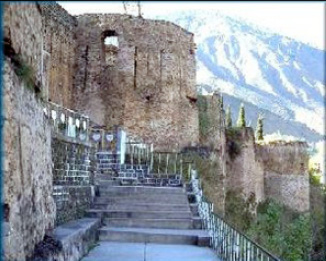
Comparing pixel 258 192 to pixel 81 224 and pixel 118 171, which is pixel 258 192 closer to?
pixel 118 171

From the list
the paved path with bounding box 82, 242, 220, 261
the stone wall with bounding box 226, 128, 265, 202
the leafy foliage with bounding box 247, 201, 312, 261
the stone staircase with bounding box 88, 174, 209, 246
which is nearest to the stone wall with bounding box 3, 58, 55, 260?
the paved path with bounding box 82, 242, 220, 261

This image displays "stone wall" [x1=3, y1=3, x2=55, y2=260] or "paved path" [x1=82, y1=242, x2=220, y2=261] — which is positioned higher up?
"stone wall" [x1=3, y1=3, x2=55, y2=260]

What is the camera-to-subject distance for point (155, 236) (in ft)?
38.3

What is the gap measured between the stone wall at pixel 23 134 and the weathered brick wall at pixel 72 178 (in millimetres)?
2185

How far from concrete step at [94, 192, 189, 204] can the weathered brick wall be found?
0.38m

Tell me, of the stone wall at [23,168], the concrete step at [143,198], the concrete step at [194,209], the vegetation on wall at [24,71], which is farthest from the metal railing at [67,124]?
the vegetation on wall at [24,71]

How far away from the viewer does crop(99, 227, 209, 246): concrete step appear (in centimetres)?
1144

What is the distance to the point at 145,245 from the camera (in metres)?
11.2

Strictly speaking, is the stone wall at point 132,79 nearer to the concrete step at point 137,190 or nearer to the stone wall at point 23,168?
the concrete step at point 137,190

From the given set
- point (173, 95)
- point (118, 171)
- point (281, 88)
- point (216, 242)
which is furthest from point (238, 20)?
Answer: point (216, 242)

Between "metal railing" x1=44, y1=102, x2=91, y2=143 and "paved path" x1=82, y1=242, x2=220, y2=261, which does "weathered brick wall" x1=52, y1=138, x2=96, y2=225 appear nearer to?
"metal railing" x1=44, y1=102, x2=91, y2=143

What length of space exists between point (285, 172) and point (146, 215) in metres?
20.4

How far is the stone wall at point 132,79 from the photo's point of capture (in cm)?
2473

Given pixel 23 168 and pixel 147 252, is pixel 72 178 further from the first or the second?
pixel 23 168
